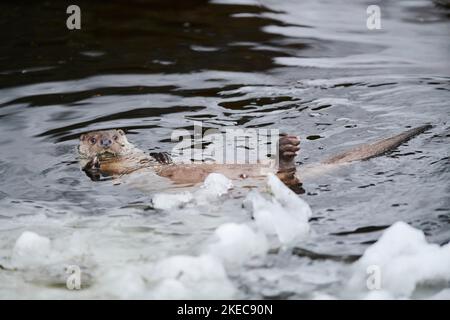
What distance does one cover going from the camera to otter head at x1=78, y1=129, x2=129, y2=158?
5.00 meters

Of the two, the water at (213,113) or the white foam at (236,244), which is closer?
the white foam at (236,244)

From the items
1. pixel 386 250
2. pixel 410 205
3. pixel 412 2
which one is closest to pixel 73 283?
pixel 386 250

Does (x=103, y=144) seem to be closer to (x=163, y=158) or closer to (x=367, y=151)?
(x=163, y=158)

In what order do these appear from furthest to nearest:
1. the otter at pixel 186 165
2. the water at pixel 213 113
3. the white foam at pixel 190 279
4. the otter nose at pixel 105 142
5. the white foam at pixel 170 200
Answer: the otter nose at pixel 105 142, the otter at pixel 186 165, the white foam at pixel 170 200, the water at pixel 213 113, the white foam at pixel 190 279

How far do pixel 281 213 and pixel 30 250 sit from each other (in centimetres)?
127

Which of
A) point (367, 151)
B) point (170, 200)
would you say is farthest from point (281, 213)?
point (367, 151)

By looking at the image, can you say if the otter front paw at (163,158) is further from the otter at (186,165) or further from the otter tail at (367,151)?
the otter tail at (367,151)

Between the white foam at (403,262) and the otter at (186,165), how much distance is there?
94 cm

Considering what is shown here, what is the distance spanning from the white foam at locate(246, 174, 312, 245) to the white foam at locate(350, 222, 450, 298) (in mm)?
398

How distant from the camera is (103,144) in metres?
4.99

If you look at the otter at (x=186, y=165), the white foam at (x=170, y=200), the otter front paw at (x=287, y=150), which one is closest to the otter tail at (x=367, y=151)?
the otter at (x=186, y=165)

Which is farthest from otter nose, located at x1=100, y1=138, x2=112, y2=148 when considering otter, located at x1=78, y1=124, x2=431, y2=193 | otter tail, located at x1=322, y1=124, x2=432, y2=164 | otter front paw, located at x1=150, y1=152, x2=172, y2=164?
otter tail, located at x1=322, y1=124, x2=432, y2=164

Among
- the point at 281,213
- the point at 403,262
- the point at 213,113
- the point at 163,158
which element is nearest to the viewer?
the point at 403,262

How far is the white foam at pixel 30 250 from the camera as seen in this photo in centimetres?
364
